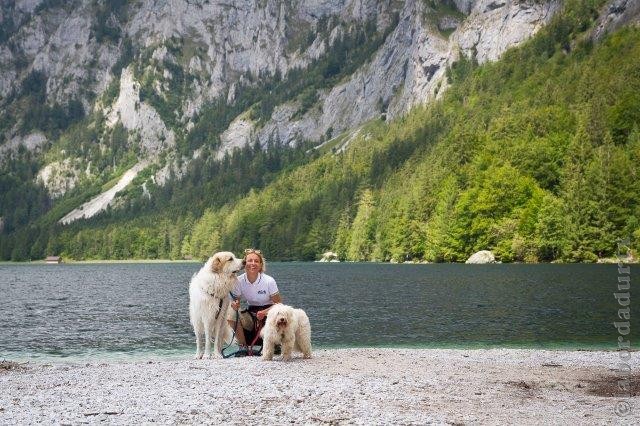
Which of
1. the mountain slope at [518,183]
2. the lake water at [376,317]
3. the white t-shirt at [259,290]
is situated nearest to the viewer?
the white t-shirt at [259,290]

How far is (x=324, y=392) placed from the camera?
1454 cm

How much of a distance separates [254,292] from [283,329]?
2124 millimetres

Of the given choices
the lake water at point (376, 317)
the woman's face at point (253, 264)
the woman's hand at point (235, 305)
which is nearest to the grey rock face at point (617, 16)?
the lake water at point (376, 317)

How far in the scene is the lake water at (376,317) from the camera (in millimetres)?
30688

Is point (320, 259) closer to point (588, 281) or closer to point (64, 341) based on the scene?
point (588, 281)

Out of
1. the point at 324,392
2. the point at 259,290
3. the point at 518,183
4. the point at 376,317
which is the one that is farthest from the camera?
the point at 518,183

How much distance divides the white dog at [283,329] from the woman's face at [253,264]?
167 centimetres

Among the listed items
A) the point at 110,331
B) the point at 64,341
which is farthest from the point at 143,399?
the point at 110,331

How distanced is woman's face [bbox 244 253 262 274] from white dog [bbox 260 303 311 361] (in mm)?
1671

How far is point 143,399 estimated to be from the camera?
13820mm

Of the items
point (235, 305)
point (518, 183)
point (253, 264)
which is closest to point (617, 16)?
point (518, 183)

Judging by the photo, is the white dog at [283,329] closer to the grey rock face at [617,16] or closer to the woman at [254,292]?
the woman at [254,292]

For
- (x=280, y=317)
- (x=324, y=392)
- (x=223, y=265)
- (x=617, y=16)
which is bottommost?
(x=324, y=392)

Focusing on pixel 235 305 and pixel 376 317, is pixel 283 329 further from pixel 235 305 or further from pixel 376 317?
pixel 376 317
